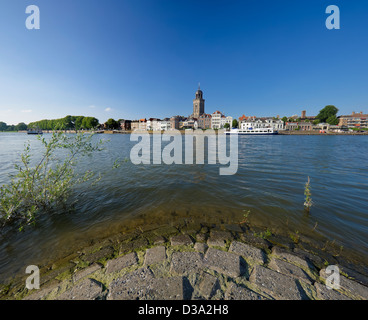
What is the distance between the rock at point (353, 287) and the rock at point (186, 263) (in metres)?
2.31

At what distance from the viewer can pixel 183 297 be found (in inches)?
85.6

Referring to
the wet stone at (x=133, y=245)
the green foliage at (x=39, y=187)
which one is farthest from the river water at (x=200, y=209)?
the wet stone at (x=133, y=245)

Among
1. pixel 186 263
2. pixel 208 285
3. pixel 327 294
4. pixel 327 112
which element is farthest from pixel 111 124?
pixel 327 112

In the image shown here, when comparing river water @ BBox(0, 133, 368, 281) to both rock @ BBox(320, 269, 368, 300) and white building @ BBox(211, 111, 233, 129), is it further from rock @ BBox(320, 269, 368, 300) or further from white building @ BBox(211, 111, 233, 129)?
white building @ BBox(211, 111, 233, 129)

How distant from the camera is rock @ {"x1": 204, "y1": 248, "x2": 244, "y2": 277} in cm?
263

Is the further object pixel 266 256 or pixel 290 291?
pixel 266 256

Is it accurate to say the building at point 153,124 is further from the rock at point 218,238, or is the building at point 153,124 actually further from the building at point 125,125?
the rock at point 218,238

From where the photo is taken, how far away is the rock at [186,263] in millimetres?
2662

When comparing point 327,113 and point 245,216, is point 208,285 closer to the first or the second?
point 245,216

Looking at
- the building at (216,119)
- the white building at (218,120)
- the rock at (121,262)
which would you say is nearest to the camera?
the rock at (121,262)

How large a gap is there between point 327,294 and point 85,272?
4320 millimetres
